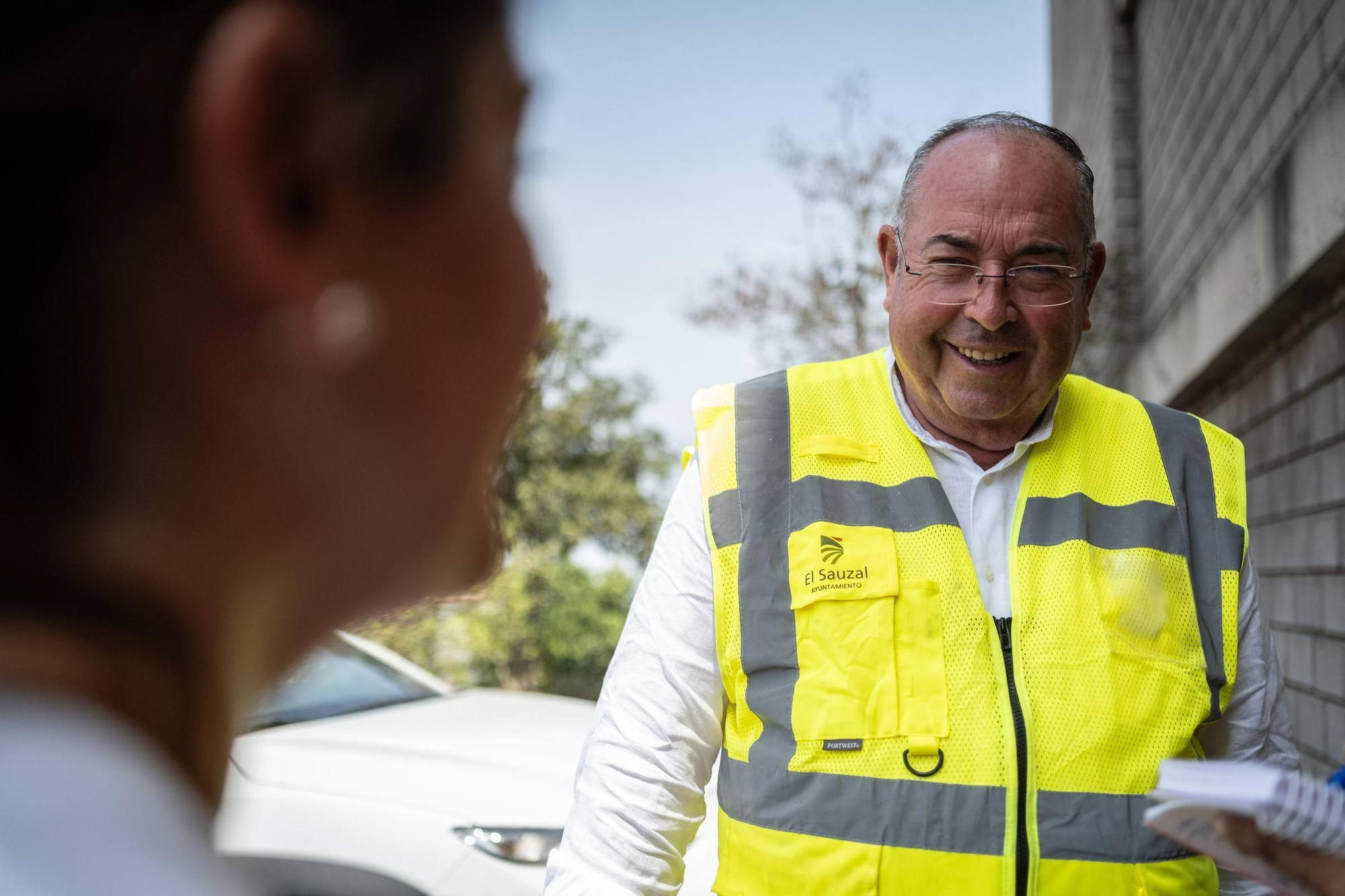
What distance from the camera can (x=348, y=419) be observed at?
53cm

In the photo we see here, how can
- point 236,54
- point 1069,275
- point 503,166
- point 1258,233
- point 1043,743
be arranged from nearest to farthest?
1. point 236,54
2. point 503,166
3. point 1043,743
4. point 1069,275
5. point 1258,233

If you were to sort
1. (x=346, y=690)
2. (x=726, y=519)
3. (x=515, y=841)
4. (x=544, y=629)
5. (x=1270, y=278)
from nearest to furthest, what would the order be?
(x=726, y=519) → (x=515, y=841) → (x=1270, y=278) → (x=346, y=690) → (x=544, y=629)

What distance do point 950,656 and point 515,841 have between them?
208 centimetres

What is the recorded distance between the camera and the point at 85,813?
17.5 inches

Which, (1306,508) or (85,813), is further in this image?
(1306,508)

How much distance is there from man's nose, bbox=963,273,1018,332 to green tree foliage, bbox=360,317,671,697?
949 centimetres

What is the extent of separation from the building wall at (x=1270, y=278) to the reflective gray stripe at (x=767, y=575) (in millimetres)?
1823

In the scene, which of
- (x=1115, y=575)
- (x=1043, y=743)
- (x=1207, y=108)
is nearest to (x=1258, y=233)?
(x=1207, y=108)

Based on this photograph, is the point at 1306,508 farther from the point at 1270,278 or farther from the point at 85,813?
the point at 85,813

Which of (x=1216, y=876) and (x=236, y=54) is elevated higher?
(x=236, y=54)

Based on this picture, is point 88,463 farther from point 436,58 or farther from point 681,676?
point 681,676

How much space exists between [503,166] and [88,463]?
0.24m

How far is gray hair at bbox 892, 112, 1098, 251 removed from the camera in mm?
2244

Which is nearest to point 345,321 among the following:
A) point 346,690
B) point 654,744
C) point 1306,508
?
point 654,744
